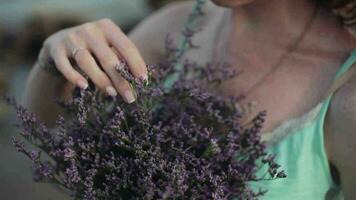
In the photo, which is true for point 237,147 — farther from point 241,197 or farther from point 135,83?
point 135,83

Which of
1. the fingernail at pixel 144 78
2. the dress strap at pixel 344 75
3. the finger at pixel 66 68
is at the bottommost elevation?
the dress strap at pixel 344 75

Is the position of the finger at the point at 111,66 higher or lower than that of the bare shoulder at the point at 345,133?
higher

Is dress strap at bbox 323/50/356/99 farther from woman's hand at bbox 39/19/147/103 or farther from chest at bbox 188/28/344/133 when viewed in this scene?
woman's hand at bbox 39/19/147/103

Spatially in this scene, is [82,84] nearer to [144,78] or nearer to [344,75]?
[144,78]

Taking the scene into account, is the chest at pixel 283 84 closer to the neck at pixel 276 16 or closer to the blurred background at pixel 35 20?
the neck at pixel 276 16

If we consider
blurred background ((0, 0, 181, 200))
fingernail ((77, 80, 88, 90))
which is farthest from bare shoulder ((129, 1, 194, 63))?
blurred background ((0, 0, 181, 200))

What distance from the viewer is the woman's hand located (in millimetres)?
1309

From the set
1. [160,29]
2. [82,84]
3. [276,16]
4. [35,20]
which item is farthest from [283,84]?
[35,20]

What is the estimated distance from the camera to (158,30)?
78.2 inches

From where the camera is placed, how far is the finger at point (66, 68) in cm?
135

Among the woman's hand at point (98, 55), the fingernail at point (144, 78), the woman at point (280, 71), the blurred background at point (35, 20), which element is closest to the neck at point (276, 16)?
the woman at point (280, 71)

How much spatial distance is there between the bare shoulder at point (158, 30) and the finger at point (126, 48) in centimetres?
43

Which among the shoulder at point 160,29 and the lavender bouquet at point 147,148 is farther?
the shoulder at point 160,29

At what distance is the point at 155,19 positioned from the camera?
2027 millimetres
